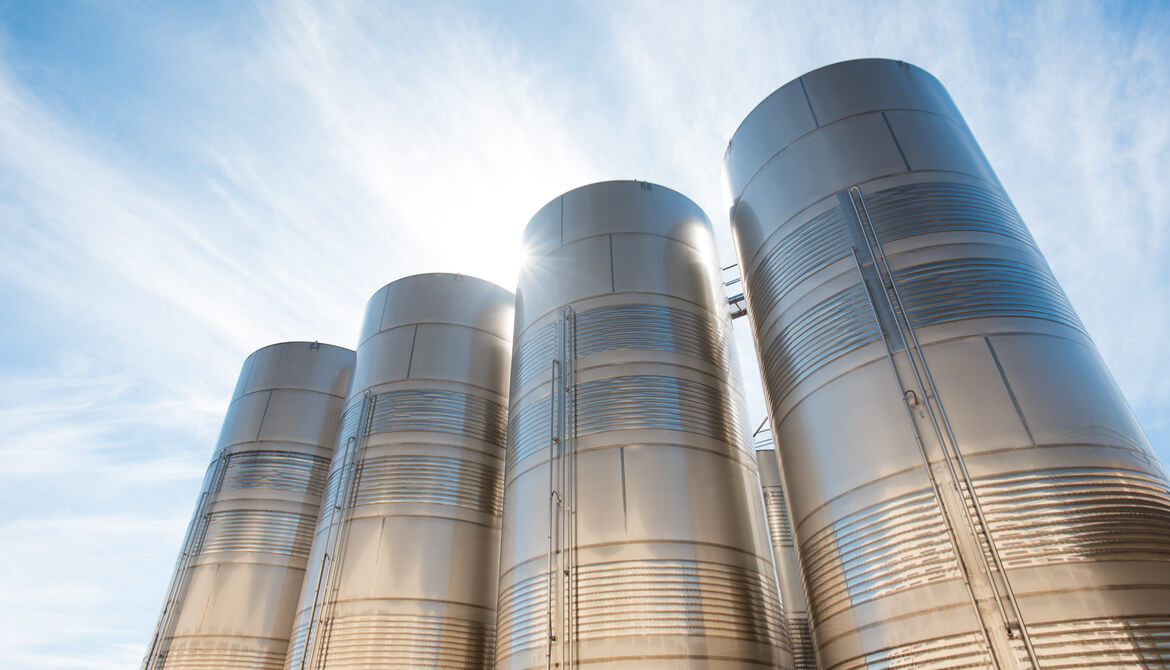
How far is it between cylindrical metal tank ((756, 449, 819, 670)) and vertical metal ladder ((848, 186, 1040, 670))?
8.51 m

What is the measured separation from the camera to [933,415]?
859cm

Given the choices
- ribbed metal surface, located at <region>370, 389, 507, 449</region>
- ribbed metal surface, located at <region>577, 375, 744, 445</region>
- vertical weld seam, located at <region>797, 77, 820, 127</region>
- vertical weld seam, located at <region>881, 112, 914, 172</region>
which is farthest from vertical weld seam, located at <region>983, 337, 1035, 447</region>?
ribbed metal surface, located at <region>370, 389, 507, 449</region>

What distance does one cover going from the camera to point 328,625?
14.3 m

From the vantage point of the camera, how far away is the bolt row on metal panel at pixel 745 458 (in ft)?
25.4

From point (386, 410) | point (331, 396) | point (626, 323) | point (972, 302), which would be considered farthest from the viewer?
point (331, 396)

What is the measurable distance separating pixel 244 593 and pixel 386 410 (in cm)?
628

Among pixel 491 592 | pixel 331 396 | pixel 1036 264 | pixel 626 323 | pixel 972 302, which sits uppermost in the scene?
pixel 331 396

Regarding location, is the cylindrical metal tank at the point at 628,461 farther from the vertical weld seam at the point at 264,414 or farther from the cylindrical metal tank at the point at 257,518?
the vertical weld seam at the point at 264,414

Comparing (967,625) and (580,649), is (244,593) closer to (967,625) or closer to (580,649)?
(580,649)

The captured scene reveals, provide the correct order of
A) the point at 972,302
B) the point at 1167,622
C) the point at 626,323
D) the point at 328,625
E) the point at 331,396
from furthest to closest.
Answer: the point at 331,396, the point at 328,625, the point at 626,323, the point at 972,302, the point at 1167,622

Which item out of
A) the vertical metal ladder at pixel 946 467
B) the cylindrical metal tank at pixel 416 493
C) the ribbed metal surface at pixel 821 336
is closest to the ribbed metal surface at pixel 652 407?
the ribbed metal surface at pixel 821 336

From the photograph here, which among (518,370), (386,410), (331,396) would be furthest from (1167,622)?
(331,396)

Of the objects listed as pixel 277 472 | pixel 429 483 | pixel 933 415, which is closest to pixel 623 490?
pixel 933 415

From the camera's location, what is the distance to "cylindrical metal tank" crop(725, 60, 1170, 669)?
7254mm
